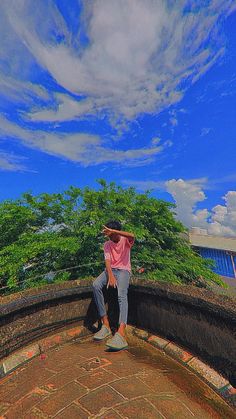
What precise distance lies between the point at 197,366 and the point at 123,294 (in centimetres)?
114

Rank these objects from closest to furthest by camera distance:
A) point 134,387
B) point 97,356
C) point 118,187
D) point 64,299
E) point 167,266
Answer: point 134,387 < point 97,356 < point 64,299 < point 167,266 < point 118,187

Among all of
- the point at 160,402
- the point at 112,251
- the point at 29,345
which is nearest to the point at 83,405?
the point at 160,402

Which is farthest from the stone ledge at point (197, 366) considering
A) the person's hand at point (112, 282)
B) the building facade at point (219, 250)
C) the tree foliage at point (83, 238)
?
the building facade at point (219, 250)

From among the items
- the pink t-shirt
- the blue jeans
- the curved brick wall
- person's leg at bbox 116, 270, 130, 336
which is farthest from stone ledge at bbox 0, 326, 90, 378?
the pink t-shirt

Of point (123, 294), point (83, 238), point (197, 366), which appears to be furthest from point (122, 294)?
point (83, 238)

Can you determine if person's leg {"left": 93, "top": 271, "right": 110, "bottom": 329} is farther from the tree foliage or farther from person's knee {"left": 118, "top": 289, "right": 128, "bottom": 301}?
the tree foliage

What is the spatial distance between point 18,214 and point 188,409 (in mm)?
8662

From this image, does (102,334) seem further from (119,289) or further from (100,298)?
(119,289)

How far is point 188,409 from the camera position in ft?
5.94

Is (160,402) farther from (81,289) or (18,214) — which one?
(18,214)

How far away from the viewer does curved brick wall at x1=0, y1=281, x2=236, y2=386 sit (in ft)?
7.17

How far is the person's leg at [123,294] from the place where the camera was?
118 inches

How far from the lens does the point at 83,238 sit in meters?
8.63

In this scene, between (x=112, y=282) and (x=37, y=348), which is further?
(x=112, y=282)
